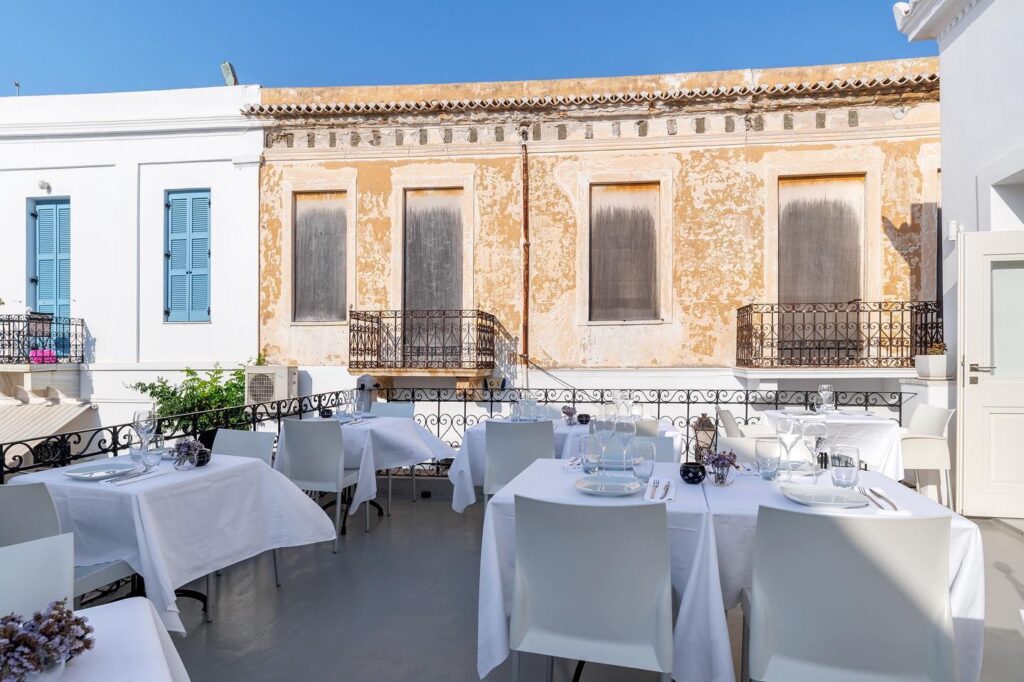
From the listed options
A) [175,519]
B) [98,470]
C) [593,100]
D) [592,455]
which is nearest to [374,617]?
[175,519]

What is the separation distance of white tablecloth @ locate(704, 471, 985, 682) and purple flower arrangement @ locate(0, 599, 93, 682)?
1871 mm

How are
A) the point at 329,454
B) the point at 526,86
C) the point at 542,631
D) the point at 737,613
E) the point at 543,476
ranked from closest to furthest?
1. the point at 542,631
2. the point at 543,476
3. the point at 737,613
4. the point at 329,454
5. the point at 526,86

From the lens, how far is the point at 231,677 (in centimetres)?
284

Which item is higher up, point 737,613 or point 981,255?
point 981,255

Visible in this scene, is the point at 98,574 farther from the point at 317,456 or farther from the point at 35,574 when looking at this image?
the point at 317,456

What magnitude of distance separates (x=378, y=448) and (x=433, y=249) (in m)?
5.65

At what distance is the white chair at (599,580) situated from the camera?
207cm

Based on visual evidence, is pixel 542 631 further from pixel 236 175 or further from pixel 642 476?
pixel 236 175

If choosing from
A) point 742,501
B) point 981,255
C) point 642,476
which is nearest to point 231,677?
point 642,476

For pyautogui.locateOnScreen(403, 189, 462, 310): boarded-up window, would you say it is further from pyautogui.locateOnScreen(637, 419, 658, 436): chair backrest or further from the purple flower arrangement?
the purple flower arrangement

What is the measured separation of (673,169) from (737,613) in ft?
26.3

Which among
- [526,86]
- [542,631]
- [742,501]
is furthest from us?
[526,86]

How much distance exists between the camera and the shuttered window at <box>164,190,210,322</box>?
11.0 m

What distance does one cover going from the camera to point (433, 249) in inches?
420
